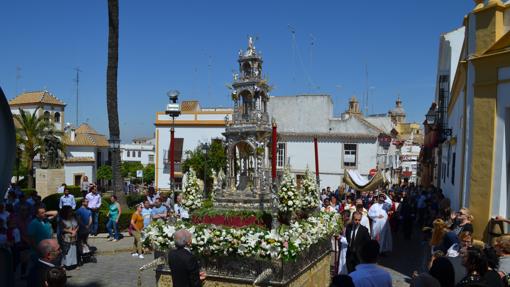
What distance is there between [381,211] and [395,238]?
15.0 ft

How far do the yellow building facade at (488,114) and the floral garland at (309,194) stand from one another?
167 inches

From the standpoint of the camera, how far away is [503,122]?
30.3ft

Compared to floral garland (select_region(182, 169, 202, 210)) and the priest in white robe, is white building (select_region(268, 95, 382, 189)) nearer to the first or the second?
floral garland (select_region(182, 169, 202, 210))

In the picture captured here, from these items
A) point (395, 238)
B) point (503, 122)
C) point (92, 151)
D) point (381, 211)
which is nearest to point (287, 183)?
point (381, 211)

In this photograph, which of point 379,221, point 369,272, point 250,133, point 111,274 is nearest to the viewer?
point 369,272

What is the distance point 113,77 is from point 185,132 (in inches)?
943

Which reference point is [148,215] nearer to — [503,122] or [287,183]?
[287,183]

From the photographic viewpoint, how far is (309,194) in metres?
13.7

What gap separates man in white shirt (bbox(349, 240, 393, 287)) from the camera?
439cm

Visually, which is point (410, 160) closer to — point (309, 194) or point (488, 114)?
point (309, 194)

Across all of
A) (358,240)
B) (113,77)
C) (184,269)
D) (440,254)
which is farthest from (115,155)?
(440,254)

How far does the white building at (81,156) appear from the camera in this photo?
4441 centimetres

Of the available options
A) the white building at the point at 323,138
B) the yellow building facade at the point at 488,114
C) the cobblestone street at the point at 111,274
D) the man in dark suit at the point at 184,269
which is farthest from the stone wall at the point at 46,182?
the yellow building facade at the point at 488,114

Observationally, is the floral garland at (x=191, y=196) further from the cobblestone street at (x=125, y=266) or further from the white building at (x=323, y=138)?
the white building at (x=323, y=138)
